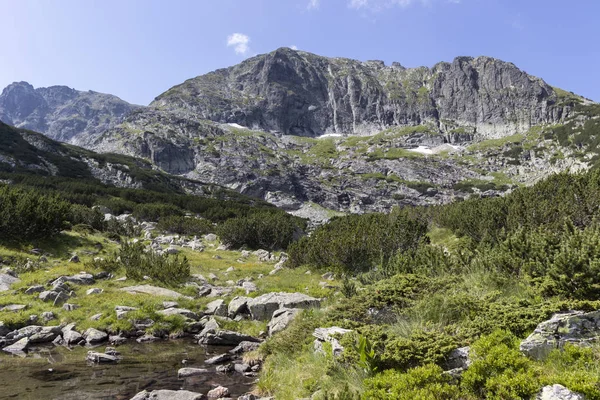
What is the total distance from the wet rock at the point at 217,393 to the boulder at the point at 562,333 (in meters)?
7.16

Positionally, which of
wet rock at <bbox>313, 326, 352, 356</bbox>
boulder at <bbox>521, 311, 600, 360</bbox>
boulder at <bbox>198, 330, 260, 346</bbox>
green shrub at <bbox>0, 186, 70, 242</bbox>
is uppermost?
green shrub at <bbox>0, 186, 70, 242</bbox>

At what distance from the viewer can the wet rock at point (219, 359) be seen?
12.0 meters

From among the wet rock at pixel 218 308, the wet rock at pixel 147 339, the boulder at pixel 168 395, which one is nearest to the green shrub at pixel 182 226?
the wet rock at pixel 218 308

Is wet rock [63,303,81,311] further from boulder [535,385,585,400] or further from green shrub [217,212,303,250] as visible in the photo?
green shrub [217,212,303,250]

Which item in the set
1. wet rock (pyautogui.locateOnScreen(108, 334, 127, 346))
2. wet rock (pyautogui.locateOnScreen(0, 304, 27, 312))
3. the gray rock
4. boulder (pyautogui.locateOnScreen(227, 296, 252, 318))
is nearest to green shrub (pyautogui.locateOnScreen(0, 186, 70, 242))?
wet rock (pyautogui.locateOnScreen(0, 304, 27, 312))

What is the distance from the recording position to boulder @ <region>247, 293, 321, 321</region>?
16.2 metres

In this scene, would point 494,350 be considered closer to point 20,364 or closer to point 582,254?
point 582,254

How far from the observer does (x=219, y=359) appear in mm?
12180

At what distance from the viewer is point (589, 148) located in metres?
142

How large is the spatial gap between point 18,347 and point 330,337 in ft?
38.1

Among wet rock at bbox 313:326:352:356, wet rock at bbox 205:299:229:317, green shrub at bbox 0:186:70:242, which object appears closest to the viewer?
wet rock at bbox 313:326:352:356

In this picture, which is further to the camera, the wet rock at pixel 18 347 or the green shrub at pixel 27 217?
the green shrub at pixel 27 217

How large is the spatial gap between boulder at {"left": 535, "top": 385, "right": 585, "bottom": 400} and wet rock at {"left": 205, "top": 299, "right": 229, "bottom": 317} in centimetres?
1429

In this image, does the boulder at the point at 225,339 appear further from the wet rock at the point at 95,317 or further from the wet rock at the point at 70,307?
the wet rock at the point at 70,307
